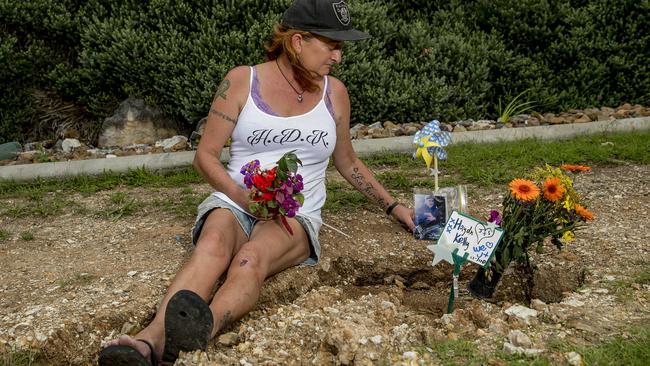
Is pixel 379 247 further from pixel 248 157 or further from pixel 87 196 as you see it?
pixel 87 196

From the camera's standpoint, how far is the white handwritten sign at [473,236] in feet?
11.8

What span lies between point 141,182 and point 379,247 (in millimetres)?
2318

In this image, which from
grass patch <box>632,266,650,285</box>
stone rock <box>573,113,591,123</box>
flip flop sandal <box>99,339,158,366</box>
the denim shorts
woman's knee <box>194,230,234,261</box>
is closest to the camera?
flip flop sandal <box>99,339,158,366</box>

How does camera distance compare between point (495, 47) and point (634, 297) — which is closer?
point (634, 297)

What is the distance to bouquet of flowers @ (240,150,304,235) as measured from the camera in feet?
12.4

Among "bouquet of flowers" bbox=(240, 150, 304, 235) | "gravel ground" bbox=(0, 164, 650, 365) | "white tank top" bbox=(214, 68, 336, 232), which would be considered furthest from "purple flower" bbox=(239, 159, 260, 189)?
"gravel ground" bbox=(0, 164, 650, 365)

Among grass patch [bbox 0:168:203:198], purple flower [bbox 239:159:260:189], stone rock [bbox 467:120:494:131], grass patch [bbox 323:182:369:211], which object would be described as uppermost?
purple flower [bbox 239:159:260:189]

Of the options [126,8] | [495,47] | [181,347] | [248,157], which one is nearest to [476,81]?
[495,47]

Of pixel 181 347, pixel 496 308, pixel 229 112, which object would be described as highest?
pixel 229 112

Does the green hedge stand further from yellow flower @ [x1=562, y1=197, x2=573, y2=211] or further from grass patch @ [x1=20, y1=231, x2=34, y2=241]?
yellow flower @ [x1=562, y1=197, x2=573, y2=211]

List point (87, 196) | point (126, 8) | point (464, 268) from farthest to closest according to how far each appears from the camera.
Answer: point (126, 8), point (87, 196), point (464, 268)

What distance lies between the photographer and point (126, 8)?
777 centimetres

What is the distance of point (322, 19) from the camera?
13.1ft

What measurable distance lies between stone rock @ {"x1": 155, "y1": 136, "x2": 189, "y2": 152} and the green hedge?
0.21m
